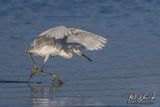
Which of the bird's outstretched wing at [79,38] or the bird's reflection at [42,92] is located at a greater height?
the bird's outstretched wing at [79,38]

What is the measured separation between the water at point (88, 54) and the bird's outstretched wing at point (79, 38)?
519 millimetres

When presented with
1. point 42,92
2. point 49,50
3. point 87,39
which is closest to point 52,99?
point 42,92

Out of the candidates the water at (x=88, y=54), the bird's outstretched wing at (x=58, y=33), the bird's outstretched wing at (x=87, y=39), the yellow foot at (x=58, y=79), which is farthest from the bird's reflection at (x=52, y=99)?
the bird's outstretched wing at (x=87, y=39)

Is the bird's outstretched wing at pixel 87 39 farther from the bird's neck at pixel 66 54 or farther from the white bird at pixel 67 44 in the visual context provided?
the bird's neck at pixel 66 54

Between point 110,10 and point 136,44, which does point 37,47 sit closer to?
point 136,44

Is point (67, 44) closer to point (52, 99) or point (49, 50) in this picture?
point (49, 50)

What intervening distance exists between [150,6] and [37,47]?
8805mm

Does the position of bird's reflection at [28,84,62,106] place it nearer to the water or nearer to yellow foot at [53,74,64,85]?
the water

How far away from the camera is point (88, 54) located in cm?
1795

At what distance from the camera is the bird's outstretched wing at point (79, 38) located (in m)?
15.5

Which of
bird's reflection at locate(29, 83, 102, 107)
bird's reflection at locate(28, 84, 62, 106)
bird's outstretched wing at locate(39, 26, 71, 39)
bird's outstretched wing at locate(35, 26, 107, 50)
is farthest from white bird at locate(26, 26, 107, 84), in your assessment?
bird's reflection at locate(29, 83, 102, 107)

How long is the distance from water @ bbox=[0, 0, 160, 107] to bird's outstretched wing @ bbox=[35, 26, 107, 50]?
1.70ft

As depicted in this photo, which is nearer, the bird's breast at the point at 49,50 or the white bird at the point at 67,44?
the white bird at the point at 67,44

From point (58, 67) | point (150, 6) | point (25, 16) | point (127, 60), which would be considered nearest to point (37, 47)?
point (58, 67)
